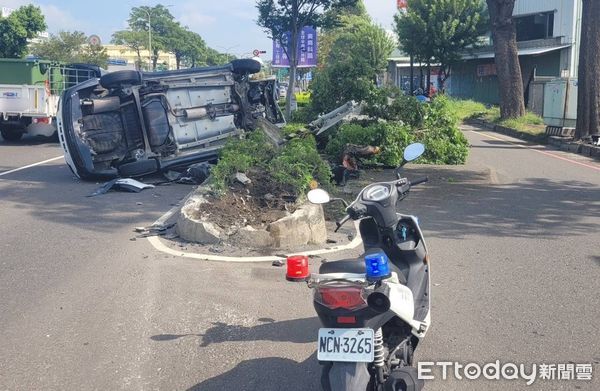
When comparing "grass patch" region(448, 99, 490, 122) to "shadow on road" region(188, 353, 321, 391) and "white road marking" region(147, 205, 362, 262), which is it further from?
"shadow on road" region(188, 353, 321, 391)

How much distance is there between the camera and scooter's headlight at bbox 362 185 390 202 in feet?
13.6

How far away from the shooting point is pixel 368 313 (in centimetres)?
351

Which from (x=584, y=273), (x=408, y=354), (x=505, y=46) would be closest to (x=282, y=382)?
(x=408, y=354)

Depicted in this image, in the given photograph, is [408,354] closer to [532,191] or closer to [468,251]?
[468,251]

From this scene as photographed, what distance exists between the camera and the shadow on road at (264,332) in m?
5.12

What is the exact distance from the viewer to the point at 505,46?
2591cm

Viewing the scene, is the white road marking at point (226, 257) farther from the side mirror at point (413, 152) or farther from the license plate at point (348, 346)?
the license plate at point (348, 346)

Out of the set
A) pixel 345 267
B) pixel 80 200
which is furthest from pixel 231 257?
pixel 80 200

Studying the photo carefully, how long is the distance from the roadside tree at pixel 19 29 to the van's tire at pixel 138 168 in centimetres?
2905

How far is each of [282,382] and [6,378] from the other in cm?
179

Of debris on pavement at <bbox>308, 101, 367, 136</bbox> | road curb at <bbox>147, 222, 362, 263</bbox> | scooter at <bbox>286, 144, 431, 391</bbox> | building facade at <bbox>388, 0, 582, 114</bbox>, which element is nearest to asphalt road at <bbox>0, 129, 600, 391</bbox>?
road curb at <bbox>147, 222, 362, 263</bbox>

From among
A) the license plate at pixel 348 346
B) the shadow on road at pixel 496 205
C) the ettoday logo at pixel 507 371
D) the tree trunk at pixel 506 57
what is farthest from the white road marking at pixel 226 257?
the tree trunk at pixel 506 57

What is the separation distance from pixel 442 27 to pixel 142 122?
1266 inches

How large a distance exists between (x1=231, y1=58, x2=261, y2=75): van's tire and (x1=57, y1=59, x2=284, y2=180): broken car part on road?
50 cm
